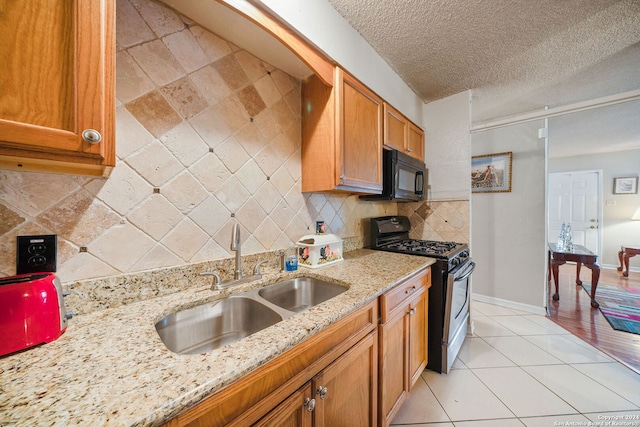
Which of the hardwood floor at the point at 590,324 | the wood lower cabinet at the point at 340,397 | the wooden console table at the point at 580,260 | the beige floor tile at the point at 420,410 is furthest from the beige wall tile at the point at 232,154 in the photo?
the wooden console table at the point at 580,260

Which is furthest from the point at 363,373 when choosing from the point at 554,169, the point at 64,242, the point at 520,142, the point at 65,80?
the point at 554,169

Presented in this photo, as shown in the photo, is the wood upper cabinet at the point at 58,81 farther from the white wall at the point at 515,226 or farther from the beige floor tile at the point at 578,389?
the white wall at the point at 515,226

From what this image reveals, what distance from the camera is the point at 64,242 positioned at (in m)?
0.77

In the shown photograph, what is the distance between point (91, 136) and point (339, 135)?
1049 millimetres

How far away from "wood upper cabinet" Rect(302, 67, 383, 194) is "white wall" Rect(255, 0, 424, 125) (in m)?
0.09

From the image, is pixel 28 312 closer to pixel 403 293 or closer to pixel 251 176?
pixel 251 176

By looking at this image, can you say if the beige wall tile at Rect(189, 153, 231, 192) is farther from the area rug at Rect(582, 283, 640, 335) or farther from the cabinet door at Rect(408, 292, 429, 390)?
the area rug at Rect(582, 283, 640, 335)

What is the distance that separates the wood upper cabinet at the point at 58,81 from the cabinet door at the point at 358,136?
3.25 feet

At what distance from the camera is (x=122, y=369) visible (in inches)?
20.0

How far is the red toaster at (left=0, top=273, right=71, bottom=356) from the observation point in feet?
1.79

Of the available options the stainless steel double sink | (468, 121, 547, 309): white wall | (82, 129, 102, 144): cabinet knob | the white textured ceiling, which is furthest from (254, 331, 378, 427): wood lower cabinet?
(468, 121, 547, 309): white wall

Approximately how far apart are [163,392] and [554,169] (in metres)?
7.09

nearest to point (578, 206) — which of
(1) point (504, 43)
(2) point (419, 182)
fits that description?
(2) point (419, 182)

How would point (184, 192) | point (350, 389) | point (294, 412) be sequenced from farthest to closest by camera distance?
point (184, 192)
point (350, 389)
point (294, 412)
